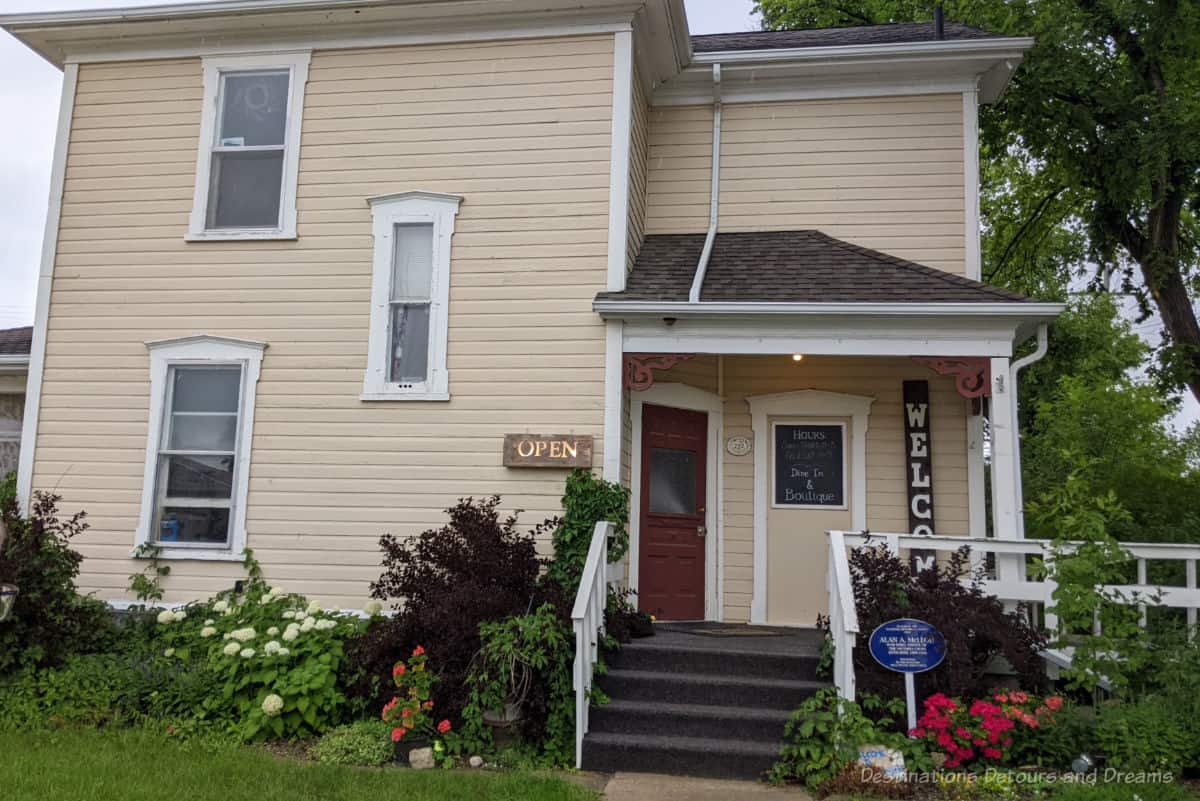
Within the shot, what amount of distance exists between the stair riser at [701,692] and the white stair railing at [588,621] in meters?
0.25

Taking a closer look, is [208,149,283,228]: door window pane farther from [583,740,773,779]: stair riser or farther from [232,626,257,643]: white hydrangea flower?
[583,740,773,779]: stair riser

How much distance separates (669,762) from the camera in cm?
581

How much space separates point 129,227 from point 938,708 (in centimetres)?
784

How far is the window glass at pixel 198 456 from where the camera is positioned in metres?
8.22

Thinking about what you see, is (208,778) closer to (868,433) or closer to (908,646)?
(908,646)

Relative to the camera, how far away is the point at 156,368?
8.37 metres

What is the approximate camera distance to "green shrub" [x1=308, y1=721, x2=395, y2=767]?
5.92m

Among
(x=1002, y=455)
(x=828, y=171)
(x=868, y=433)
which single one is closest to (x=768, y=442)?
(x=868, y=433)

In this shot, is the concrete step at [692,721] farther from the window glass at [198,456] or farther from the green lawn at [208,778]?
the window glass at [198,456]

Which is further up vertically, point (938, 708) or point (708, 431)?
point (708, 431)

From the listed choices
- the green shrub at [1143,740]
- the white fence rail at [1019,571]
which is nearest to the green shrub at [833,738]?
the white fence rail at [1019,571]

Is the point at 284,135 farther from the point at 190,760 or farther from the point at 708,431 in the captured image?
the point at 190,760

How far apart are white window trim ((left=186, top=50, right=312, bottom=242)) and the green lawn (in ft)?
14.5

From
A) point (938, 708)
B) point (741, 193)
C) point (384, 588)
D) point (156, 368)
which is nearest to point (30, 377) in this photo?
point (156, 368)
